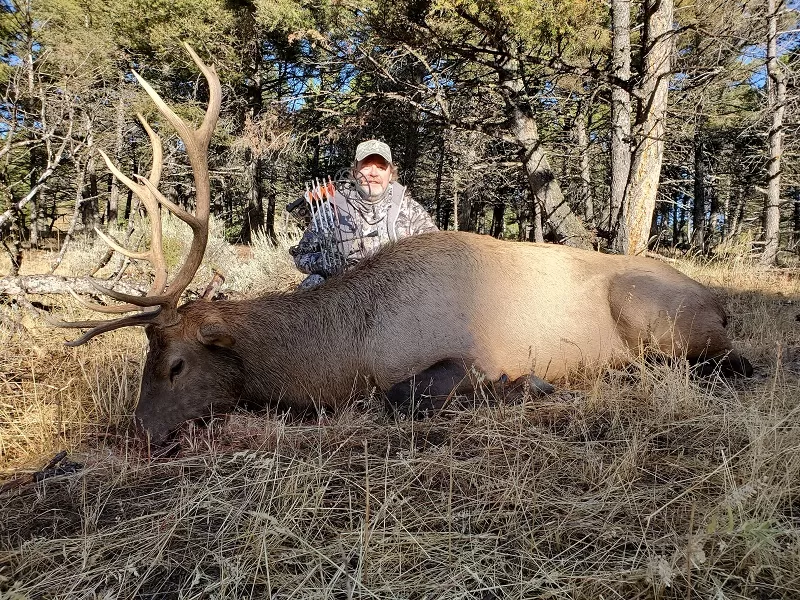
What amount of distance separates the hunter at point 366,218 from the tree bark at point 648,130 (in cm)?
301

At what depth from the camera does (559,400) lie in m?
3.07

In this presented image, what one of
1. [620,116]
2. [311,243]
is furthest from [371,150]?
[620,116]

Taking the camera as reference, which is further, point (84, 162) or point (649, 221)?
point (84, 162)

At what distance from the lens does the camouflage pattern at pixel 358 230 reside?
5.22m

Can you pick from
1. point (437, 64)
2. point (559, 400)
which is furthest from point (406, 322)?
point (437, 64)

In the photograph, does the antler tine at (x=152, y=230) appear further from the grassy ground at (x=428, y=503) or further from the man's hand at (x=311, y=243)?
the man's hand at (x=311, y=243)

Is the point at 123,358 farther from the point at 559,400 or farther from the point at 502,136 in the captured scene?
the point at 502,136

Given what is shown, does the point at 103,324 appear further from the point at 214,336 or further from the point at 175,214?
the point at 175,214

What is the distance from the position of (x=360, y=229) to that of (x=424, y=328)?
214 cm

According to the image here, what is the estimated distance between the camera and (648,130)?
654 cm

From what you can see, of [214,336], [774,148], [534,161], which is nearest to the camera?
[214,336]

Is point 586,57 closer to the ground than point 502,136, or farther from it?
farther from it

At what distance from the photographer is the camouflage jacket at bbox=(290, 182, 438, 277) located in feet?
17.1

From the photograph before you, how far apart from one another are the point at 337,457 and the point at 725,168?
30.4m
